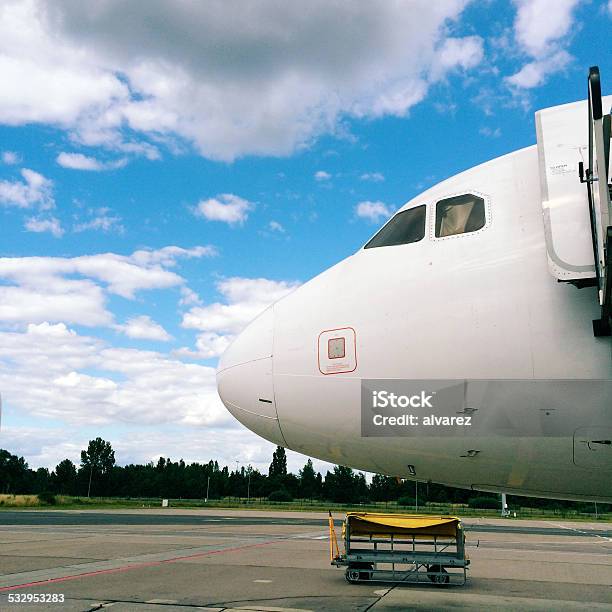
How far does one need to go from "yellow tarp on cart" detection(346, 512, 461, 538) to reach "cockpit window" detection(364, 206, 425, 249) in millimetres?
9703

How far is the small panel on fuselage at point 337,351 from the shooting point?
18.8 ft

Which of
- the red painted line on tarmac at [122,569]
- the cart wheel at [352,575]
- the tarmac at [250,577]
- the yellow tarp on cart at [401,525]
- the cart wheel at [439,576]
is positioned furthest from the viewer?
the yellow tarp on cart at [401,525]

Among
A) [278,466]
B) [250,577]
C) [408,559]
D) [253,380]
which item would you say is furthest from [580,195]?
[278,466]

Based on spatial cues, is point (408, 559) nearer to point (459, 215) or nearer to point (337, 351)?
point (337, 351)

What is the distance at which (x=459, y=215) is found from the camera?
5.97m

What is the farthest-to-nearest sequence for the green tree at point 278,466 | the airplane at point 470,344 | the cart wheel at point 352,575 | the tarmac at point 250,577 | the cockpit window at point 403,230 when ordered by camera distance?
the green tree at point 278,466 < the cart wheel at point 352,575 < the tarmac at point 250,577 < the cockpit window at point 403,230 < the airplane at point 470,344

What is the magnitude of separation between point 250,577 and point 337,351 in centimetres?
1024

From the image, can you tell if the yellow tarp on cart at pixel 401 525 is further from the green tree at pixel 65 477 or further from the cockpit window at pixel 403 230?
the green tree at pixel 65 477

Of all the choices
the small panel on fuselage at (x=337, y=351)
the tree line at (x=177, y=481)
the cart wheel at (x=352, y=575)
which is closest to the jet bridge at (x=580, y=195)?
the small panel on fuselage at (x=337, y=351)

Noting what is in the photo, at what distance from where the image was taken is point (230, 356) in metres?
6.43

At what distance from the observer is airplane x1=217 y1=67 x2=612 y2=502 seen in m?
5.06

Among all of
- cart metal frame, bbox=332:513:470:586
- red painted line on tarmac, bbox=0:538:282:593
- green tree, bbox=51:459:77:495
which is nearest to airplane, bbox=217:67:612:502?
cart metal frame, bbox=332:513:470:586

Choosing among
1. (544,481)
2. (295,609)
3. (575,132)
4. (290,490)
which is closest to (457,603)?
(295,609)

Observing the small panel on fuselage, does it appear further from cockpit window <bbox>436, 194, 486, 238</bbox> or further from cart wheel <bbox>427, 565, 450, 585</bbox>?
cart wheel <bbox>427, 565, 450, 585</bbox>
